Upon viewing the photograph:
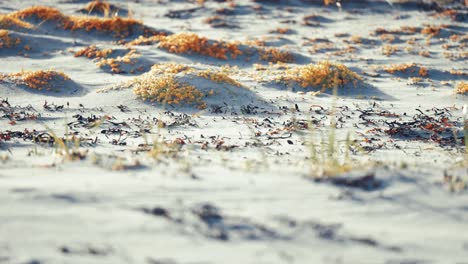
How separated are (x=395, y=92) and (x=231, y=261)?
8868 millimetres

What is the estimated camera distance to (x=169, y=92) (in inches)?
315

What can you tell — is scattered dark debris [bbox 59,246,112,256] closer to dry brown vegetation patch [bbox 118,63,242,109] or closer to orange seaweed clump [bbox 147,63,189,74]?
dry brown vegetation patch [bbox 118,63,242,109]

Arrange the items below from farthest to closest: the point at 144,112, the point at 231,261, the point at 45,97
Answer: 1. the point at 45,97
2. the point at 144,112
3. the point at 231,261

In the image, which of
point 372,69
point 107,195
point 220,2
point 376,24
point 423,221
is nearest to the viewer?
point 423,221

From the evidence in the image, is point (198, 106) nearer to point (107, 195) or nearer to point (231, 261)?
point (107, 195)

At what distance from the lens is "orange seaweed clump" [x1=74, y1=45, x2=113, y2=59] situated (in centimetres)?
1156

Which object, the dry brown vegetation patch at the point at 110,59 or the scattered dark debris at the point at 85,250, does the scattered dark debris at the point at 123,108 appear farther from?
the scattered dark debris at the point at 85,250

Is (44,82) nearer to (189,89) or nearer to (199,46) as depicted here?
(189,89)

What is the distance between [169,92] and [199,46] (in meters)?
4.88

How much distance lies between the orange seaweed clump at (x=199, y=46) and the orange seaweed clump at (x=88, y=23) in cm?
289

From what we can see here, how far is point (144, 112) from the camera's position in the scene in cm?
750

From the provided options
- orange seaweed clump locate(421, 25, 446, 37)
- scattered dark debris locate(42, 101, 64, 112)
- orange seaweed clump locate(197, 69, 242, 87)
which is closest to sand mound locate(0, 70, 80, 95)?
scattered dark debris locate(42, 101, 64, 112)

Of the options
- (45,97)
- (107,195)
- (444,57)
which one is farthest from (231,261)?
(444,57)

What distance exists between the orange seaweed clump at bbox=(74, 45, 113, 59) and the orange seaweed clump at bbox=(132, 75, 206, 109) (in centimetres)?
368
